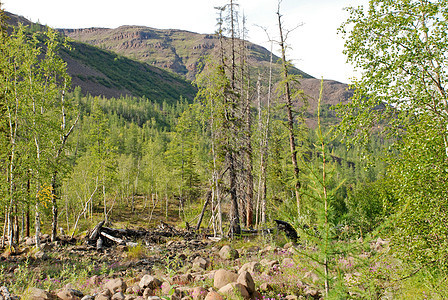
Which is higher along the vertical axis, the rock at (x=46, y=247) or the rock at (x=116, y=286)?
the rock at (x=116, y=286)

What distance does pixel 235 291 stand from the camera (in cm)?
471

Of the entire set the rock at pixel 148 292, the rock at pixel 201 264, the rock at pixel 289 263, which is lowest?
the rock at pixel 201 264

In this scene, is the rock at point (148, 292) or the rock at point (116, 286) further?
the rock at point (116, 286)

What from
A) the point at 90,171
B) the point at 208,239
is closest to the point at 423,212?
the point at 208,239

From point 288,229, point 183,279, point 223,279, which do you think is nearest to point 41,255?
point 183,279

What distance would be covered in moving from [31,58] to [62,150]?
451 centimetres

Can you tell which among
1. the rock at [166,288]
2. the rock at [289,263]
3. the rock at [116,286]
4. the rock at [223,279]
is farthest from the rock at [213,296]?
the rock at [289,263]

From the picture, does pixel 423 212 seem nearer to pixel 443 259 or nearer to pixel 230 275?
pixel 443 259

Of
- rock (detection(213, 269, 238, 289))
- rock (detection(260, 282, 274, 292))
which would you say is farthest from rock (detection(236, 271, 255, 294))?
rock (detection(213, 269, 238, 289))

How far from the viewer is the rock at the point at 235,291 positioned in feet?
15.4

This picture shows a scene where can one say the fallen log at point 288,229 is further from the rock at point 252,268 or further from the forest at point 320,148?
the rock at point 252,268

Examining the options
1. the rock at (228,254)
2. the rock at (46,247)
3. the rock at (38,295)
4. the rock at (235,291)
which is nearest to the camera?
the rock at (235,291)

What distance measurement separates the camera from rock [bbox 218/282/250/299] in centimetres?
468

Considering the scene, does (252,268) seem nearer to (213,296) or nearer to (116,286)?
(213,296)
